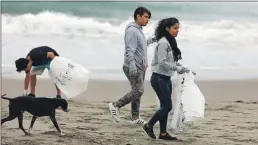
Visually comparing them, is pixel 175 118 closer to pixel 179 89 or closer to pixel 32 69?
pixel 179 89

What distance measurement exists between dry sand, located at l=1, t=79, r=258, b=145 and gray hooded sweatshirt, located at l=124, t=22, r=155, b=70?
0.74 m

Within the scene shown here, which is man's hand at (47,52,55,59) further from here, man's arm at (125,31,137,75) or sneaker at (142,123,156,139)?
sneaker at (142,123,156,139)

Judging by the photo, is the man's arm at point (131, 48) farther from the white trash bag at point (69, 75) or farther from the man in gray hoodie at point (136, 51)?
the white trash bag at point (69, 75)

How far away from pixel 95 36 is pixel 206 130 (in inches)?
145

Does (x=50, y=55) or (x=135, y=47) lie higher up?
(x=135, y=47)

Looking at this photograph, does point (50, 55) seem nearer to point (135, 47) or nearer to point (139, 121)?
point (135, 47)

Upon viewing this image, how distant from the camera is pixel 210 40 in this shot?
9859 mm

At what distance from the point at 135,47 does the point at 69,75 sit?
28.8 inches

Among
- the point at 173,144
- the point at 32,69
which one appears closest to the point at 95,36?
the point at 32,69

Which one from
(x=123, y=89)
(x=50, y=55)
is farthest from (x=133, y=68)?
(x=123, y=89)

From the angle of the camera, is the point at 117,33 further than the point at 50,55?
Yes

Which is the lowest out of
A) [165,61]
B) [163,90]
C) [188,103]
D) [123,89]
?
[123,89]

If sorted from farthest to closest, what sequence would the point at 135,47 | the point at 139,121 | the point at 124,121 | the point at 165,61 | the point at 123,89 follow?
the point at 123,89
the point at 124,121
the point at 139,121
the point at 135,47
the point at 165,61

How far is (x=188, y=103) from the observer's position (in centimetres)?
593
